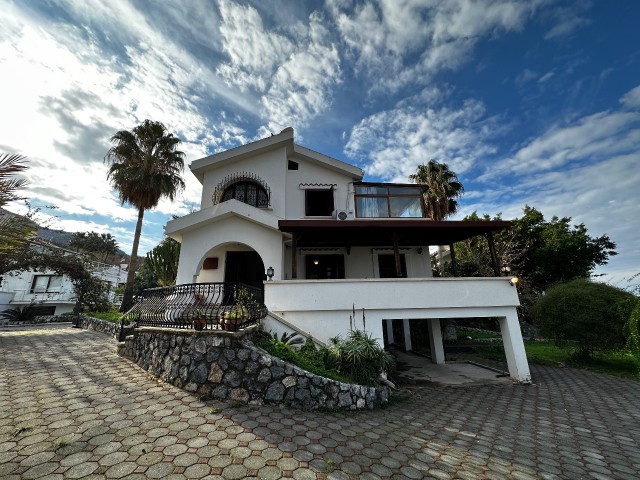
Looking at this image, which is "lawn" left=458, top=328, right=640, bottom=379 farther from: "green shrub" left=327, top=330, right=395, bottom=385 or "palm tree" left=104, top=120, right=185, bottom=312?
"palm tree" left=104, top=120, right=185, bottom=312

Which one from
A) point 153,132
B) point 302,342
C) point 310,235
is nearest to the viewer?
point 302,342

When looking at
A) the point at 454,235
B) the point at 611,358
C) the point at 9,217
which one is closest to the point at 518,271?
Result: the point at 611,358

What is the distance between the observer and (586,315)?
11422 mm

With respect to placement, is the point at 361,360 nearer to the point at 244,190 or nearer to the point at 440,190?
the point at 244,190

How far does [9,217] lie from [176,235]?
8.72m

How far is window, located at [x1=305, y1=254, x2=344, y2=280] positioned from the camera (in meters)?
14.0

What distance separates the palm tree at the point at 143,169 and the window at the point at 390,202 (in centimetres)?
1344

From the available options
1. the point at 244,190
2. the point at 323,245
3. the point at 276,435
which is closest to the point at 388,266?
the point at 323,245

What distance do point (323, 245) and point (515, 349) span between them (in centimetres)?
911

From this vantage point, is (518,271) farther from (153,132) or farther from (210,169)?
(153,132)

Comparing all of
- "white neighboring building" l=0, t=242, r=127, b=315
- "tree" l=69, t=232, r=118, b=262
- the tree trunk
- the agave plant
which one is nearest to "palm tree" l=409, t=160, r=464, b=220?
the tree trunk

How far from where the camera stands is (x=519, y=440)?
5184 millimetres

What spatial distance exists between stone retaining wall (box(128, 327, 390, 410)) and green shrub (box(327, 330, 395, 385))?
0.64m

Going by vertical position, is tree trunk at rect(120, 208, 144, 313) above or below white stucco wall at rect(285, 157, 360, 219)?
below
